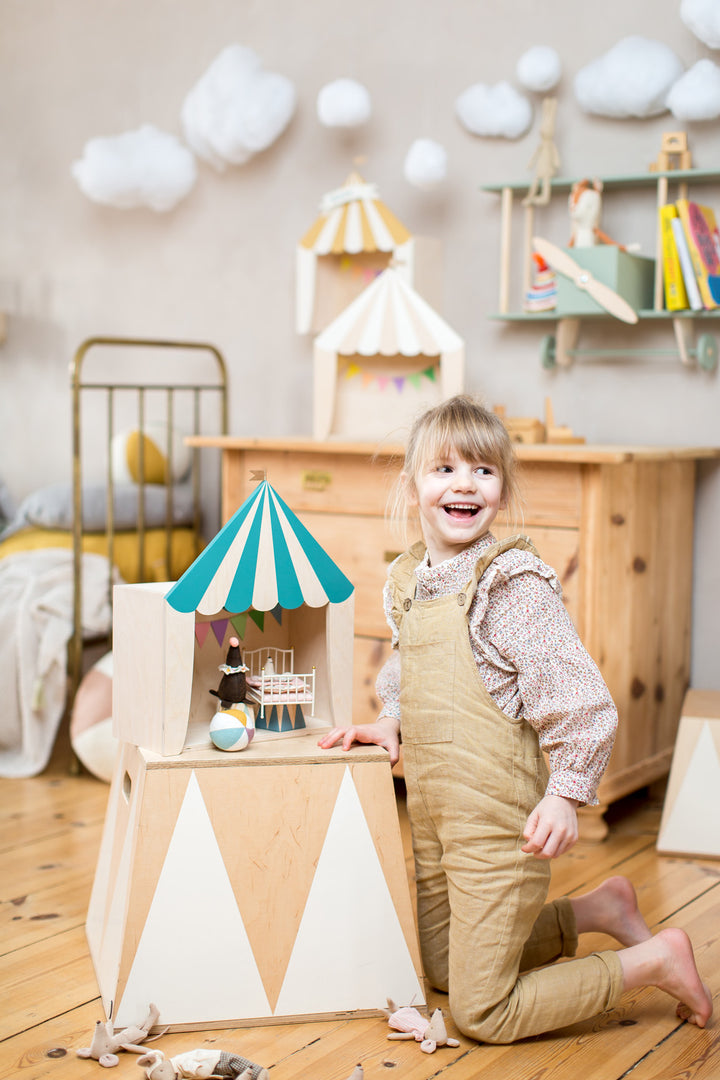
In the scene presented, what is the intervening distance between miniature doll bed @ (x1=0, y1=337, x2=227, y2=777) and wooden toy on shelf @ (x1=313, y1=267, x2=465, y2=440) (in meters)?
0.48

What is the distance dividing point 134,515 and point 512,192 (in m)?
1.15

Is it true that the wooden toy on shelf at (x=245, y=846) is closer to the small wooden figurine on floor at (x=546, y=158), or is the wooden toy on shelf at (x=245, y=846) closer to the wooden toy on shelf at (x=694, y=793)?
the wooden toy on shelf at (x=694, y=793)

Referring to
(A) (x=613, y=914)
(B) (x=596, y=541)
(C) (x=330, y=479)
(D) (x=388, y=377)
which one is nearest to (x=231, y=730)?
(A) (x=613, y=914)

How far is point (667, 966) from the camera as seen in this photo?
139cm

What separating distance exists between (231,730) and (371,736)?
0.61 ft

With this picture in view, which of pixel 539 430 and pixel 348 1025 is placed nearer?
pixel 348 1025

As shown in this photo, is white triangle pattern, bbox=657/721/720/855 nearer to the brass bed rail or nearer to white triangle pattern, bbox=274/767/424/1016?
white triangle pattern, bbox=274/767/424/1016

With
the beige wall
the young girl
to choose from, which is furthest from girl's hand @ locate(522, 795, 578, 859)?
the beige wall

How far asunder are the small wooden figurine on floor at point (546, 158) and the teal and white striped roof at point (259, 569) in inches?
51.4

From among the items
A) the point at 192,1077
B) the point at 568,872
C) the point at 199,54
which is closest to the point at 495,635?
the point at 192,1077

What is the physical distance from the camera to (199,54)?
305 centimetres

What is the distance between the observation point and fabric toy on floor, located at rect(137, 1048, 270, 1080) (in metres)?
1.27

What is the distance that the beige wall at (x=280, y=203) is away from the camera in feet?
8.14

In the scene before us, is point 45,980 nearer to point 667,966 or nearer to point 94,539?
point 667,966
